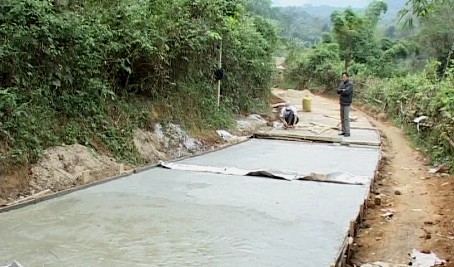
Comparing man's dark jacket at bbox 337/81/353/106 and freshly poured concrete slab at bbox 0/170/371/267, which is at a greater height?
man's dark jacket at bbox 337/81/353/106

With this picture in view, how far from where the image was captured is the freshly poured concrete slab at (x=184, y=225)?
3.20 m

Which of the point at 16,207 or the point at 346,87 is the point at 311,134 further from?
the point at 16,207

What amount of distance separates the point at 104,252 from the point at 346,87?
7.58m

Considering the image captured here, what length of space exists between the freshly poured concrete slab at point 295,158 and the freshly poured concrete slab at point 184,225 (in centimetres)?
119

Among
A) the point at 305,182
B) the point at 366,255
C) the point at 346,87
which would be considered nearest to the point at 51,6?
the point at 305,182

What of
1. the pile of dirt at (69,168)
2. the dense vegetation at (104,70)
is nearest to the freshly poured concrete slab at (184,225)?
the pile of dirt at (69,168)

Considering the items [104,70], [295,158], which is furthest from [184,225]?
[295,158]

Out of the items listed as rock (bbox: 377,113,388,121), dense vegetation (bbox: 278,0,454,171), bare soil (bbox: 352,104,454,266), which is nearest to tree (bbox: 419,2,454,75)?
dense vegetation (bbox: 278,0,454,171)

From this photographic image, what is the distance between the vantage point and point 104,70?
271 inches

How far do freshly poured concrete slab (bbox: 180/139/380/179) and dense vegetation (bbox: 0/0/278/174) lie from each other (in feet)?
3.45

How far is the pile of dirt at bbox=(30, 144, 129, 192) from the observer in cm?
503

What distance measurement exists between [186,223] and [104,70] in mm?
3549

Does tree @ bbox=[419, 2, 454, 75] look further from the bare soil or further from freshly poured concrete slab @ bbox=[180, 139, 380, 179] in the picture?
the bare soil

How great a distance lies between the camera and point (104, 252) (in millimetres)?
3227
